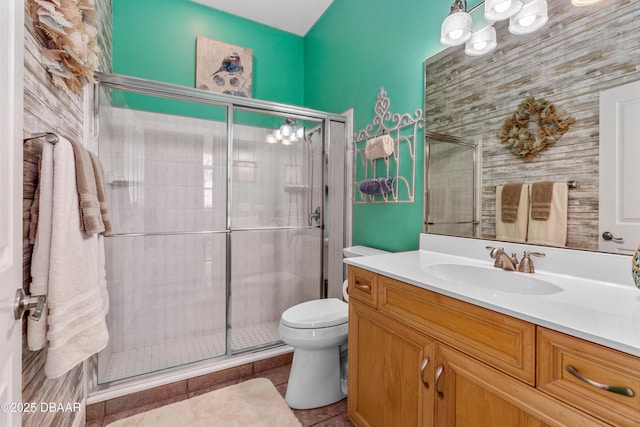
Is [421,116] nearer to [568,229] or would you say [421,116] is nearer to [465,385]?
[568,229]

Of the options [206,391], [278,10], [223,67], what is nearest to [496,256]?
[206,391]

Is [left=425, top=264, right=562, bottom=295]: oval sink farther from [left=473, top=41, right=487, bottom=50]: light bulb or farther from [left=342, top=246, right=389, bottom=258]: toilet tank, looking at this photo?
[left=473, top=41, right=487, bottom=50]: light bulb

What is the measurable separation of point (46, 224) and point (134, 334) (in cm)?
144

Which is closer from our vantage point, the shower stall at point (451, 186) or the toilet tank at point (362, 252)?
the shower stall at point (451, 186)

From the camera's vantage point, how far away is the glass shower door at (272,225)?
227 cm

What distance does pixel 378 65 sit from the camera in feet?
6.61

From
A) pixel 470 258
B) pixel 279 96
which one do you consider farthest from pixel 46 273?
pixel 279 96

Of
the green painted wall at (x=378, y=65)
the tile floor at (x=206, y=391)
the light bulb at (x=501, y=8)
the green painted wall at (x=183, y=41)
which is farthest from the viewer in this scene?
the green painted wall at (x=183, y=41)

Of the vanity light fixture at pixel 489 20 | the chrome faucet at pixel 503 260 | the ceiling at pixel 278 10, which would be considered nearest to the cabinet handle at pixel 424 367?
the chrome faucet at pixel 503 260

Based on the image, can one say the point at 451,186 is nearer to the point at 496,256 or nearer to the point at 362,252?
the point at 496,256

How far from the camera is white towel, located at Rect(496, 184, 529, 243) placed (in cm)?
123

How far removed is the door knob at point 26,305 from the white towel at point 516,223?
161 centimetres

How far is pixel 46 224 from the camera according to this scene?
0.95 metres

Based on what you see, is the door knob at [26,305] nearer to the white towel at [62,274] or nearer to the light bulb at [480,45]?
the white towel at [62,274]
